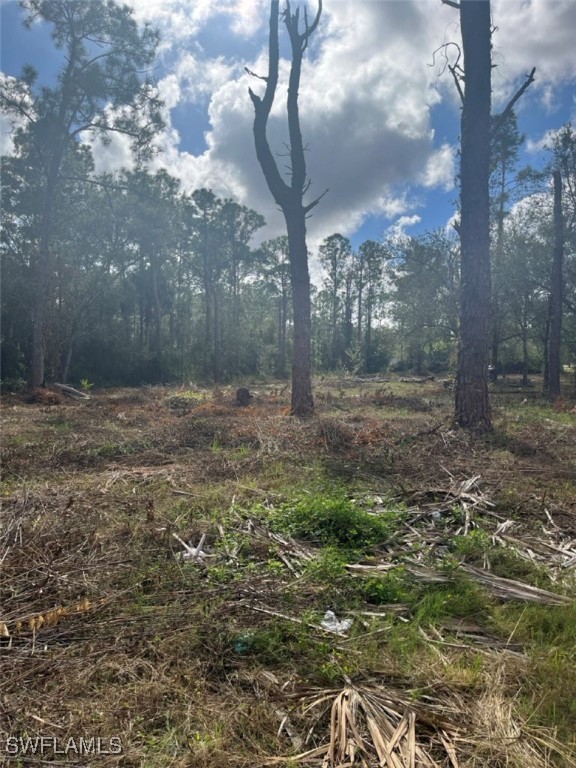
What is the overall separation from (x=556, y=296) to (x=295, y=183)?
10.0 meters

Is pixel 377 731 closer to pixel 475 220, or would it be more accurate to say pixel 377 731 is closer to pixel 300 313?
pixel 475 220

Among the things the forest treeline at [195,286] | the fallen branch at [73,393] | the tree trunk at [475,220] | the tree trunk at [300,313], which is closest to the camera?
the tree trunk at [475,220]

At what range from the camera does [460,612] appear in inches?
92.6

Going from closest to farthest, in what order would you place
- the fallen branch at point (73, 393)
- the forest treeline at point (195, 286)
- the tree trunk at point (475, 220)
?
the tree trunk at point (475, 220), the fallen branch at point (73, 393), the forest treeline at point (195, 286)

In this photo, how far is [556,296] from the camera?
14.0 m

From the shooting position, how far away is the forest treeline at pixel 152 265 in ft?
43.6

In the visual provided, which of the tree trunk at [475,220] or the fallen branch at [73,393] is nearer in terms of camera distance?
the tree trunk at [475,220]

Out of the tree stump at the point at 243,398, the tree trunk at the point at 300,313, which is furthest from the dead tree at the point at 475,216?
the tree stump at the point at 243,398

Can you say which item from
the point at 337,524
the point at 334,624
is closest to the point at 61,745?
the point at 334,624

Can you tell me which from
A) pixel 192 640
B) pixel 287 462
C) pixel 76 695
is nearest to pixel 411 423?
pixel 287 462

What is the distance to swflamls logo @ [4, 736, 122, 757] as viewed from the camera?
4.92 ft

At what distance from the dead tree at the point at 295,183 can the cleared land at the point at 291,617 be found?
182 inches

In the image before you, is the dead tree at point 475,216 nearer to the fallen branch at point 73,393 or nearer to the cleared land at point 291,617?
the cleared land at point 291,617

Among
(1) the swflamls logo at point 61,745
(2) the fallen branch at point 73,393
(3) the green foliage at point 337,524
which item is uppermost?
(2) the fallen branch at point 73,393
